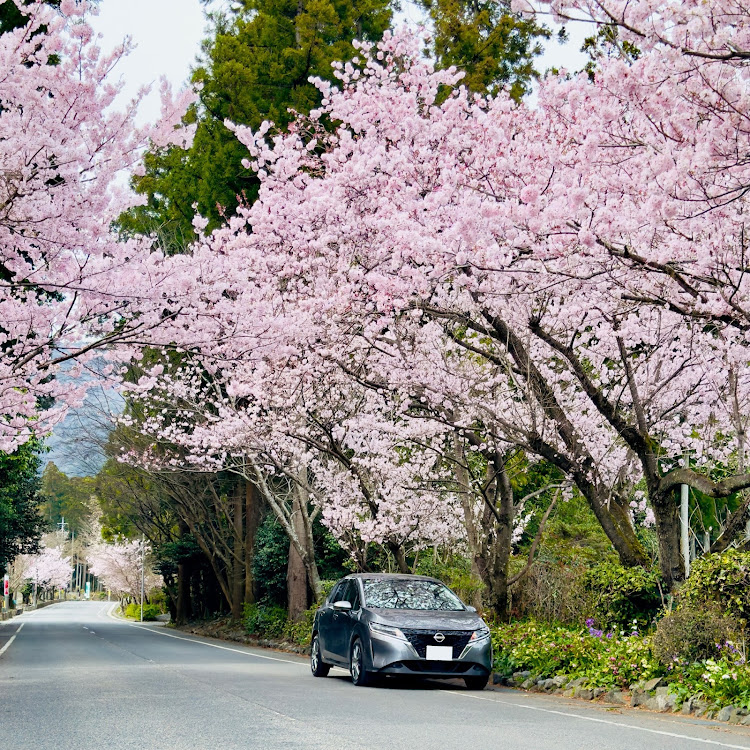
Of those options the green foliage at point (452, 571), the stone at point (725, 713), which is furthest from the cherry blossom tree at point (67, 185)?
the green foliage at point (452, 571)

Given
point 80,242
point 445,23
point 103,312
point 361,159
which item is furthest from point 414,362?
point 445,23

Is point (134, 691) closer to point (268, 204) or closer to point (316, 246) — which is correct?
point (316, 246)

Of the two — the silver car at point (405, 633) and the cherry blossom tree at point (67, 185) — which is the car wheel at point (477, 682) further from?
the cherry blossom tree at point (67, 185)

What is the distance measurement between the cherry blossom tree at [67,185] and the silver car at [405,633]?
4.79m

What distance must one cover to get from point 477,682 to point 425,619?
1.16 meters

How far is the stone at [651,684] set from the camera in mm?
10438

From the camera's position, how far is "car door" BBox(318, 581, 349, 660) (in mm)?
13568

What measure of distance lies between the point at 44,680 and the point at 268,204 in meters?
8.11

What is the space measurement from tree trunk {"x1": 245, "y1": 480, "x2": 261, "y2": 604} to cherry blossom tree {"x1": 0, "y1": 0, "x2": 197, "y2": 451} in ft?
65.6

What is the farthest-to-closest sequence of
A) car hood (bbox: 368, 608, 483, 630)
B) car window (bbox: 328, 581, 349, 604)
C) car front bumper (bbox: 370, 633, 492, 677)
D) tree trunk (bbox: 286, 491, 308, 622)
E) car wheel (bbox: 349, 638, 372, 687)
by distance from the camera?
tree trunk (bbox: 286, 491, 308, 622)
car window (bbox: 328, 581, 349, 604)
car wheel (bbox: 349, 638, 372, 687)
car hood (bbox: 368, 608, 483, 630)
car front bumper (bbox: 370, 633, 492, 677)

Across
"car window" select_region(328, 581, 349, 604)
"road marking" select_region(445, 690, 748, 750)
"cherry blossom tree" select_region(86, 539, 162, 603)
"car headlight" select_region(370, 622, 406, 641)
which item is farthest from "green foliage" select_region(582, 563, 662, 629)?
"cherry blossom tree" select_region(86, 539, 162, 603)

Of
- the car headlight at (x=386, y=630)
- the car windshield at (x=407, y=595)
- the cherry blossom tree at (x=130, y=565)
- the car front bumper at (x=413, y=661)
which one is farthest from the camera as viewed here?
the cherry blossom tree at (x=130, y=565)

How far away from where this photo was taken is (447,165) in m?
11.9

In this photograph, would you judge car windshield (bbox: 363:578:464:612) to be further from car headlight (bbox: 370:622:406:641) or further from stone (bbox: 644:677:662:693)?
stone (bbox: 644:677:662:693)
